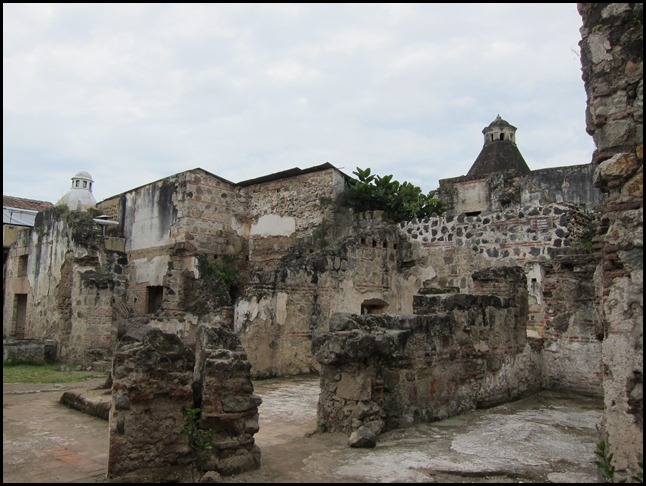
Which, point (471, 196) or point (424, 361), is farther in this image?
point (471, 196)

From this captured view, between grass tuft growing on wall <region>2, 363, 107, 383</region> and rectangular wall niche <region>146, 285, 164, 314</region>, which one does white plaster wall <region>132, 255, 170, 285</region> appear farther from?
grass tuft growing on wall <region>2, 363, 107, 383</region>

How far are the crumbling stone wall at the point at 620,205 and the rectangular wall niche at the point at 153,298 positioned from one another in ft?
49.9

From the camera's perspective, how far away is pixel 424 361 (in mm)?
6812

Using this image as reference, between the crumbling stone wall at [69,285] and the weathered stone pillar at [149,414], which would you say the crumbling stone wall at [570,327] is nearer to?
the weathered stone pillar at [149,414]

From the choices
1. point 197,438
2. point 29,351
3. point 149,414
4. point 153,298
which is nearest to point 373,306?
point 153,298

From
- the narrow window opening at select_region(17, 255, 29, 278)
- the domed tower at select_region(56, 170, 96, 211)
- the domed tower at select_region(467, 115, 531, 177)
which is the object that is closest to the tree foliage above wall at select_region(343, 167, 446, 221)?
the narrow window opening at select_region(17, 255, 29, 278)

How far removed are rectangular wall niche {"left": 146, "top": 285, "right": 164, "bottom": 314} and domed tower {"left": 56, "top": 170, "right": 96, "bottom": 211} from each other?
12.7 metres

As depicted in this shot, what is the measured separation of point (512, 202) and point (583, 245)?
1552cm

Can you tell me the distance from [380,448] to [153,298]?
13805mm

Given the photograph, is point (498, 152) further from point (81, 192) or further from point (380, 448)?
point (380, 448)

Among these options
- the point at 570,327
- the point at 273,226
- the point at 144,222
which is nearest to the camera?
the point at 570,327

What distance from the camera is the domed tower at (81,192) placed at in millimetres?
28695

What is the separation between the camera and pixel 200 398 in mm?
5023

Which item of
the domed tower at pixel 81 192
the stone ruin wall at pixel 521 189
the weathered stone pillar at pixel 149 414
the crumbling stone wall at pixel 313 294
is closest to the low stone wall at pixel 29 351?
the crumbling stone wall at pixel 313 294
